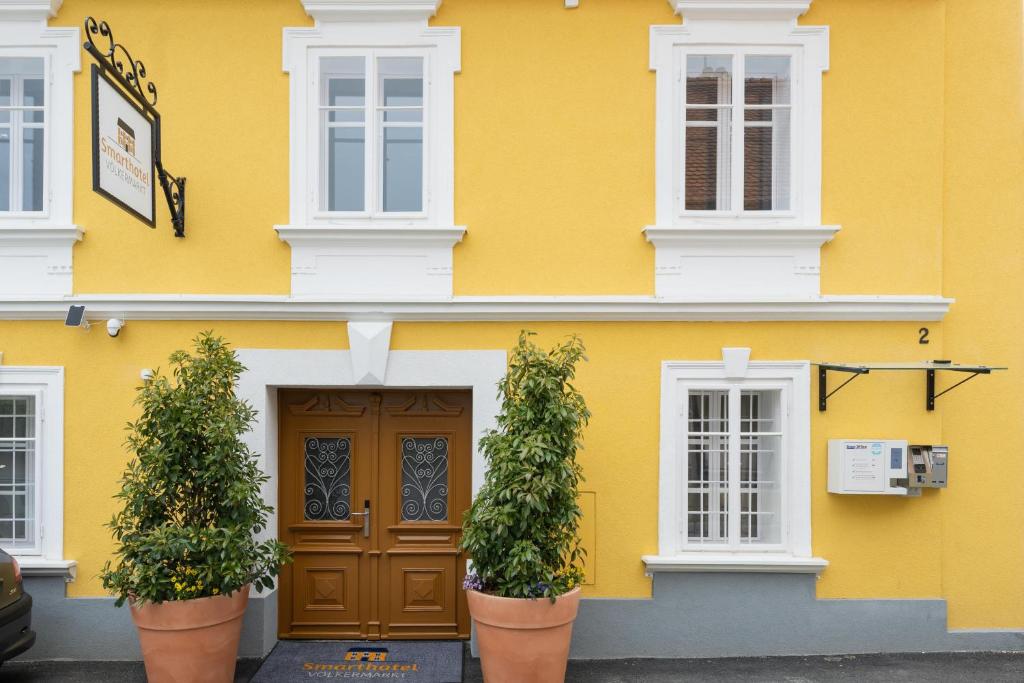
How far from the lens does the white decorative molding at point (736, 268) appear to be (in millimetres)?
6254

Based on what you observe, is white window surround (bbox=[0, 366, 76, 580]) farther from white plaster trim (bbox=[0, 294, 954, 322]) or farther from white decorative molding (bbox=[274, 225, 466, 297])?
white decorative molding (bbox=[274, 225, 466, 297])

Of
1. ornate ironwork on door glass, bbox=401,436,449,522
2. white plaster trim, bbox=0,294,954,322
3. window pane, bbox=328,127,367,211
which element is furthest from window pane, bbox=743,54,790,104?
ornate ironwork on door glass, bbox=401,436,449,522

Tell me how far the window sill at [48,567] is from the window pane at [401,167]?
4.33 metres

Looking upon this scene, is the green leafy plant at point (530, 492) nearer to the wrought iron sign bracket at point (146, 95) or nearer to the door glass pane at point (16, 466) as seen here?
the wrought iron sign bracket at point (146, 95)

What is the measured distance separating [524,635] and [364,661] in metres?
1.72

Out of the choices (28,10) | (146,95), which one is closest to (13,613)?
(146,95)

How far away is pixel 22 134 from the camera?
6.35m

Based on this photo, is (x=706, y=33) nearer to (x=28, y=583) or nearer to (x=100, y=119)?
(x=100, y=119)

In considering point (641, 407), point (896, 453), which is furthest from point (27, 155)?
point (896, 453)

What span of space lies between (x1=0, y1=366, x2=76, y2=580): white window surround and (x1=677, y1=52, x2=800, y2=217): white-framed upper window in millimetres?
6010

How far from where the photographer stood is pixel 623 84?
20.5ft

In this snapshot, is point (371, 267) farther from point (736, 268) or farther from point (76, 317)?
point (736, 268)

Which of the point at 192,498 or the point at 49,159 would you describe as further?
the point at 49,159

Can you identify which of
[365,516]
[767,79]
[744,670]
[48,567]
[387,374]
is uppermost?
[767,79]
